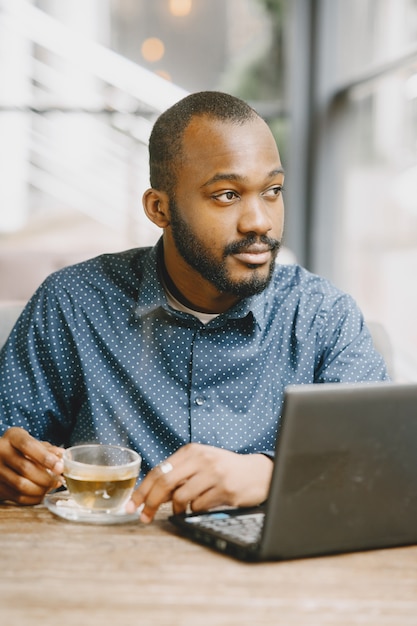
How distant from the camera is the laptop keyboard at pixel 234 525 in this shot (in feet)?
3.29

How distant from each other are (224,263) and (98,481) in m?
0.53

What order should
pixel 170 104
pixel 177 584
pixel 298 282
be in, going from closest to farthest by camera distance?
1. pixel 177 584
2. pixel 298 282
3. pixel 170 104

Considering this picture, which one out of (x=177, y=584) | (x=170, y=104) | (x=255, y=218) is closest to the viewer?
(x=177, y=584)

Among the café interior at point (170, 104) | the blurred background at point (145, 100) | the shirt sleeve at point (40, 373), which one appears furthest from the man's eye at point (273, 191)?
the blurred background at point (145, 100)

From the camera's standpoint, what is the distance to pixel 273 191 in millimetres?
1518

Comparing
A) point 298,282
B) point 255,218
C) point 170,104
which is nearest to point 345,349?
point 298,282

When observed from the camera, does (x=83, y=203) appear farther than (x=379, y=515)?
Yes

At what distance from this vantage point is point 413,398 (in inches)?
38.1

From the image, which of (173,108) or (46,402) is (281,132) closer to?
(173,108)

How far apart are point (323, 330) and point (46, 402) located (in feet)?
1.67

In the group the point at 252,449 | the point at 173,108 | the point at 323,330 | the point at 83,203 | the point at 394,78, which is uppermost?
the point at 394,78

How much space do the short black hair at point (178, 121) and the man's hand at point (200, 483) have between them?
647 mm

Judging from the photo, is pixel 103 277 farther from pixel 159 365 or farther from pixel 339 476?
pixel 339 476

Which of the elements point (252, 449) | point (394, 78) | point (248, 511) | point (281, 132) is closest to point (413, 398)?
point (248, 511)
